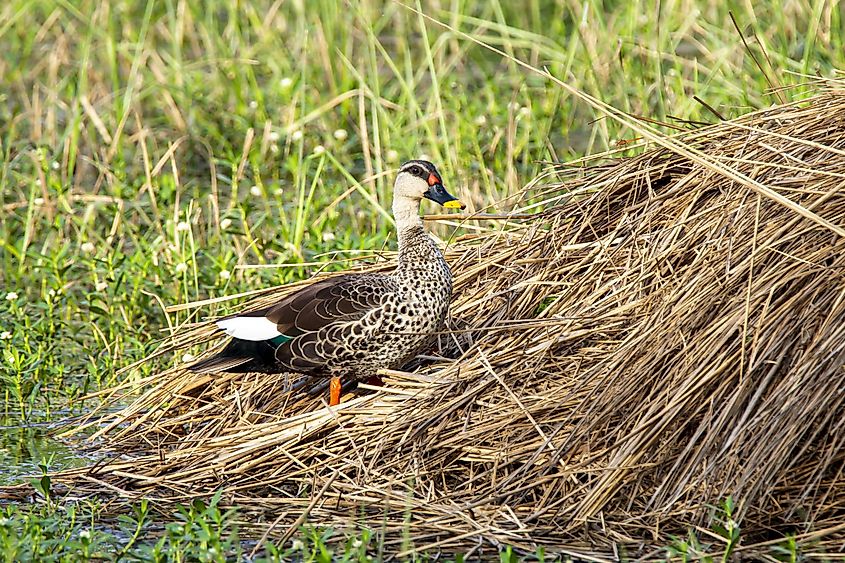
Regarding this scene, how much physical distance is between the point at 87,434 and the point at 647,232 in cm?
213

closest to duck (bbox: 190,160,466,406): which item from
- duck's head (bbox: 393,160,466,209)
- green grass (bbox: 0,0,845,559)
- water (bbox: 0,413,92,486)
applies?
duck's head (bbox: 393,160,466,209)

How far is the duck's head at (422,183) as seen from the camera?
4.27m

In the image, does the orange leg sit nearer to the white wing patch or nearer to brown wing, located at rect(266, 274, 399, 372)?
brown wing, located at rect(266, 274, 399, 372)

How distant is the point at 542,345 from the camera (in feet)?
12.6

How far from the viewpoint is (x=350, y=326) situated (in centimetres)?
400

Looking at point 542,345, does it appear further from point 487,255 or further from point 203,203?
point 203,203

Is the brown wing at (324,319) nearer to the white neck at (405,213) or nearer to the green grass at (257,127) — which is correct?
the white neck at (405,213)

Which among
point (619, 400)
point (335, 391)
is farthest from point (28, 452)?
point (619, 400)

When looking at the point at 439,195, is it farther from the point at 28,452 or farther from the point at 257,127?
the point at 257,127

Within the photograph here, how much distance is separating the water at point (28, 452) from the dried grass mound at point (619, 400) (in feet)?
0.64

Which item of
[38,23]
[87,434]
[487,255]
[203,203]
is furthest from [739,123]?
[38,23]

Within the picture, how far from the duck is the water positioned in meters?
0.57

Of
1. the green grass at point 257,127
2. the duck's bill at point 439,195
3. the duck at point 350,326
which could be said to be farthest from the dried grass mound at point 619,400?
the green grass at point 257,127

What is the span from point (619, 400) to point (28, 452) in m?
2.10
